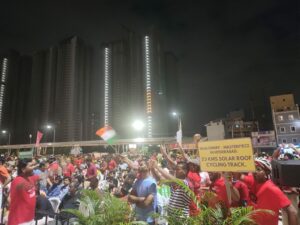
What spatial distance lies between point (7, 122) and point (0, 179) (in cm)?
8850

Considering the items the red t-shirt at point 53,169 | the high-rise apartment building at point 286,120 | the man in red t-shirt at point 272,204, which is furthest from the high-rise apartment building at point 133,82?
the man in red t-shirt at point 272,204

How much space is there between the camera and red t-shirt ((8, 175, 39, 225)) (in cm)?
524

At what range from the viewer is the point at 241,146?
135 inches

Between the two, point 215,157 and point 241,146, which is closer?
point 241,146

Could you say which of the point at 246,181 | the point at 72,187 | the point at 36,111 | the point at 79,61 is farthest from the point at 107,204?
the point at 36,111

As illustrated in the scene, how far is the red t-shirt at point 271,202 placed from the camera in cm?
345

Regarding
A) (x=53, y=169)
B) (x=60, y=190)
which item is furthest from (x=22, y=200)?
(x=53, y=169)

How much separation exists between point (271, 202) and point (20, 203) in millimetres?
4625

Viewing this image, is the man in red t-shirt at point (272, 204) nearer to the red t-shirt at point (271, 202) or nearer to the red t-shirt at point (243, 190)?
the red t-shirt at point (271, 202)

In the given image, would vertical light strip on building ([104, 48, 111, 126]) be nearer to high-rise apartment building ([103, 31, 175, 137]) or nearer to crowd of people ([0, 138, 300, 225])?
high-rise apartment building ([103, 31, 175, 137])

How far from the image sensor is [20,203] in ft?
17.4

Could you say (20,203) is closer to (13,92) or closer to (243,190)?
(243,190)

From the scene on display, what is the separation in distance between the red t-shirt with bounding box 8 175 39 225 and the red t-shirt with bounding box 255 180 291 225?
14.3 ft

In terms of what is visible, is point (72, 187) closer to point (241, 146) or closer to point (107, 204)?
point (107, 204)
